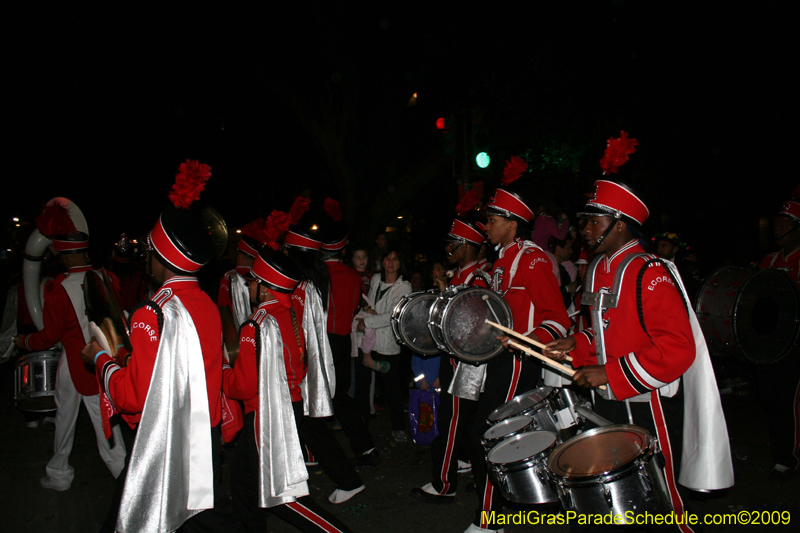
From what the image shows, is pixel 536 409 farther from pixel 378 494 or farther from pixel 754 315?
pixel 754 315

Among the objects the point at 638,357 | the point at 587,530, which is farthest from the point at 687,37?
the point at 587,530

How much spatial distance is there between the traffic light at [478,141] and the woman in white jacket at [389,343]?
5.87 ft

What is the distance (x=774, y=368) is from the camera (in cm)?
498

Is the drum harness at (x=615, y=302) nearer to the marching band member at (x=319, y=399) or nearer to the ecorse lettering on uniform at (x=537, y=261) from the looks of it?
the ecorse lettering on uniform at (x=537, y=261)

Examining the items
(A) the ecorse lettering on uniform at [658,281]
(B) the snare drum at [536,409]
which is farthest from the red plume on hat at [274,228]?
(A) the ecorse lettering on uniform at [658,281]

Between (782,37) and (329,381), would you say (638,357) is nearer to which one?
(329,381)

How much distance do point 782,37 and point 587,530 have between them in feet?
30.3

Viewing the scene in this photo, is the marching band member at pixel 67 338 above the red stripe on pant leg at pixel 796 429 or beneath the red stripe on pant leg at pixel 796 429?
above

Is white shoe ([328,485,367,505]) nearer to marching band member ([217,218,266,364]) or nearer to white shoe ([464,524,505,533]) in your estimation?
white shoe ([464,524,505,533])

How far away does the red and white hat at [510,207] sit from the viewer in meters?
4.40

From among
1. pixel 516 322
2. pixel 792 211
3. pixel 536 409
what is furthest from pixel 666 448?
pixel 792 211

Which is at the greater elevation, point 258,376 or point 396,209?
point 396,209

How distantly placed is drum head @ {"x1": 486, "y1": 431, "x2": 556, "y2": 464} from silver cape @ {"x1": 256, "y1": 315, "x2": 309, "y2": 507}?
121 centimetres

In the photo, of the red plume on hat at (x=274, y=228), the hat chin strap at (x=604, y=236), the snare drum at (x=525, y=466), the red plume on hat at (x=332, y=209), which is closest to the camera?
the snare drum at (x=525, y=466)
